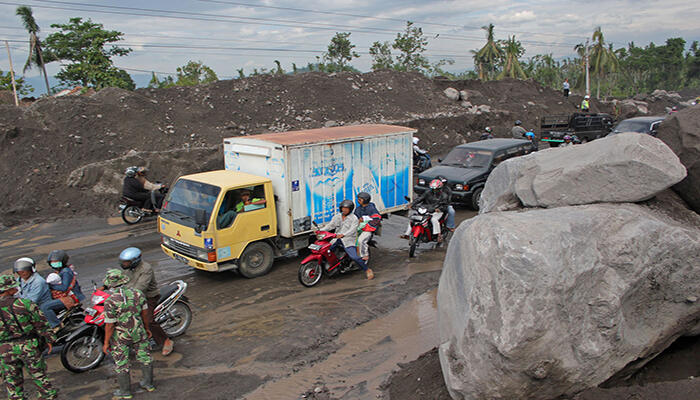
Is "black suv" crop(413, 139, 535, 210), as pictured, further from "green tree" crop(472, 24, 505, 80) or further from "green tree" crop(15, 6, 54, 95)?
"green tree" crop(472, 24, 505, 80)

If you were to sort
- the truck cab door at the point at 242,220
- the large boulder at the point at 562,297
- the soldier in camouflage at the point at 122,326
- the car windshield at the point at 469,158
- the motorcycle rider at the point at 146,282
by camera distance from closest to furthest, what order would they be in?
1. the large boulder at the point at 562,297
2. the soldier in camouflage at the point at 122,326
3. the motorcycle rider at the point at 146,282
4. the truck cab door at the point at 242,220
5. the car windshield at the point at 469,158

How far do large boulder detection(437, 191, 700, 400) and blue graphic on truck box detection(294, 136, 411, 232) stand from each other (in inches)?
198

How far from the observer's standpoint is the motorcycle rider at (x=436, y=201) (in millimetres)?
9898

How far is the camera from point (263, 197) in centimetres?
884

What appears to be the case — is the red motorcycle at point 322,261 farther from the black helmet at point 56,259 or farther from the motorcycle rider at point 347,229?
the black helmet at point 56,259

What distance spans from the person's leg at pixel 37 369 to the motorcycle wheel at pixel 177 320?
158cm

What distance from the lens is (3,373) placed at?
5.01 m

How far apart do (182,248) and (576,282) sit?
22.1 feet

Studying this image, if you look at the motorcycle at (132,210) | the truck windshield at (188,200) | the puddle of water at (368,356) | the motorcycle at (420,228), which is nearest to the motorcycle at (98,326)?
the puddle of water at (368,356)

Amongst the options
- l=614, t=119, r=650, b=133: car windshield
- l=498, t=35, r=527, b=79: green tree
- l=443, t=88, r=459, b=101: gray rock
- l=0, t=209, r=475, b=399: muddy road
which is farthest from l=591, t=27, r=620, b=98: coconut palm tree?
l=0, t=209, r=475, b=399: muddy road

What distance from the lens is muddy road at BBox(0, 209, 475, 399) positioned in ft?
18.5

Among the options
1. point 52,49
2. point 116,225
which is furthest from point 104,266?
point 52,49

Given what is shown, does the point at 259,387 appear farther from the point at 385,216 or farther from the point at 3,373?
the point at 385,216

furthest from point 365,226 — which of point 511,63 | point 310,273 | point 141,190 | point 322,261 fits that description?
point 511,63
